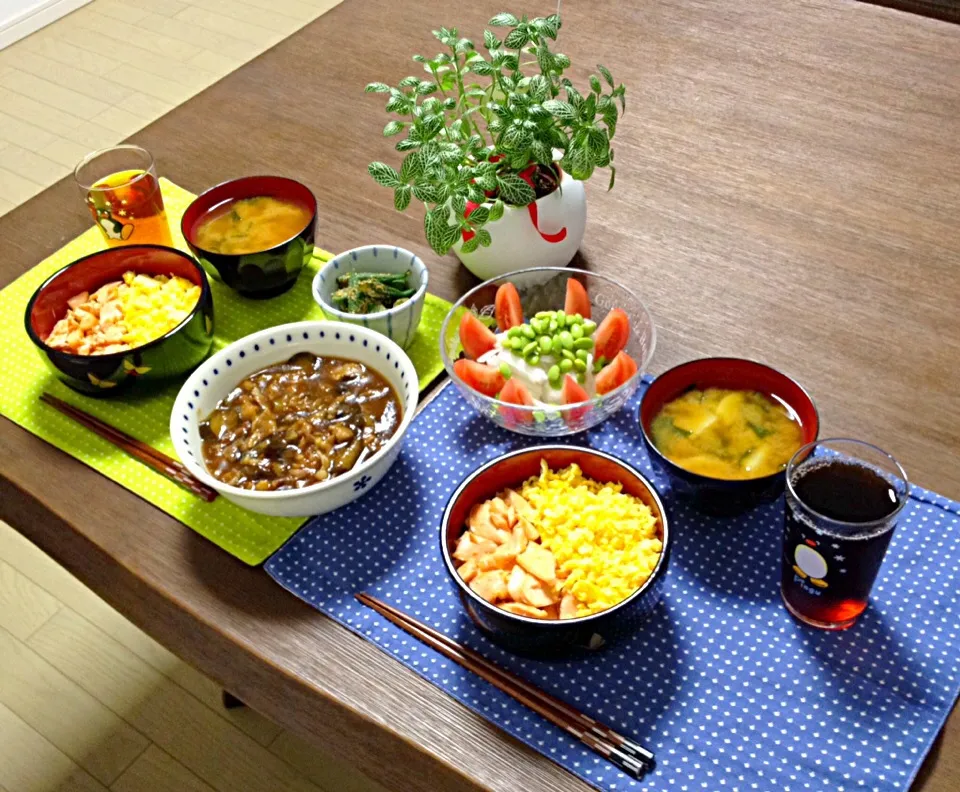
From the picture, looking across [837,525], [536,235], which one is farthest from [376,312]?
[837,525]

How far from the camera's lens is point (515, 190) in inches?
49.8

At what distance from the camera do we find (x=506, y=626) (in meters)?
0.97

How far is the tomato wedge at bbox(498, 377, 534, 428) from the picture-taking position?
1.18 metres

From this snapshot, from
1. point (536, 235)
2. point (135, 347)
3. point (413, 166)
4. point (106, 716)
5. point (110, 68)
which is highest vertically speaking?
point (413, 166)

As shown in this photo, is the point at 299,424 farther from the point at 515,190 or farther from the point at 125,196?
the point at 125,196

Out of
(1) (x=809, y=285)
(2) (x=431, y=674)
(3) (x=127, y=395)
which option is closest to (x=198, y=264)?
(3) (x=127, y=395)

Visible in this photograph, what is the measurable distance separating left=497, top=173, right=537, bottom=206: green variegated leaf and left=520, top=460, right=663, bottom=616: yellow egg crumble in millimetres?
372

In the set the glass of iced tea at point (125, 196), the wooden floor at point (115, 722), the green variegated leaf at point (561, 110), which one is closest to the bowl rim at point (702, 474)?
the green variegated leaf at point (561, 110)

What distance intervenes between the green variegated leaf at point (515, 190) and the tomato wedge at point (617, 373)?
255 millimetres

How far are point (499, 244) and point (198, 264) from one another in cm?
44

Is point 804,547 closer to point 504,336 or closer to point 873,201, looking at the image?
point 504,336

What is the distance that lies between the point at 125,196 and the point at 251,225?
0.65ft

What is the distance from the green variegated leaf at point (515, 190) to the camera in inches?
49.4

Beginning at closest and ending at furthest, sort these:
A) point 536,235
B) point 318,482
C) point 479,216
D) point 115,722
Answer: point 318,482 < point 479,216 < point 536,235 < point 115,722
